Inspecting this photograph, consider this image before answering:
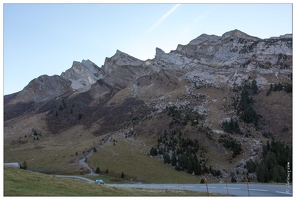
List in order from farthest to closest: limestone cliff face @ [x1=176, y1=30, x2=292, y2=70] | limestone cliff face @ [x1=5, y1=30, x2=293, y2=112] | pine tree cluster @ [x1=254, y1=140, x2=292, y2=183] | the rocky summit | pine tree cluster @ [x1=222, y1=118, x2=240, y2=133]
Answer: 1. limestone cliff face @ [x1=176, y1=30, x2=292, y2=70]
2. limestone cliff face @ [x1=5, y1=30, x2=293, y2=112]
3. pine tree cluster @ [x1=222, y1=118, x2=240, y2=133]
4. the rocky summit
5. pine tree cluster @ [x1=254, y1=140, x2=292, y2=183]

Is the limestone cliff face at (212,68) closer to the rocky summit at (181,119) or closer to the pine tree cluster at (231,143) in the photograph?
the rocky summit at (181,119)

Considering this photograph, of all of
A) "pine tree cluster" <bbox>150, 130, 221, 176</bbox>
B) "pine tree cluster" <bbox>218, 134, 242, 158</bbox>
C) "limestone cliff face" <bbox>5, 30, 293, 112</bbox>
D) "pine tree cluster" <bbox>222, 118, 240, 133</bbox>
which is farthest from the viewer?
"limestone cliff face" <bbox>5, 30, 293, 112</bbox>

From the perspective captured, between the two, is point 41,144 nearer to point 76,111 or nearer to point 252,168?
point 76,111

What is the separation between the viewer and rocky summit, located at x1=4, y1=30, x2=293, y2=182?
8506 centimetres

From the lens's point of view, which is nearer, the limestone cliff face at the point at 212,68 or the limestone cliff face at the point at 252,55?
the limestone cliff face at the point at 212,68

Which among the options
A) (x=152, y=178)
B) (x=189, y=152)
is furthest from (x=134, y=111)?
(x=152, y=178)

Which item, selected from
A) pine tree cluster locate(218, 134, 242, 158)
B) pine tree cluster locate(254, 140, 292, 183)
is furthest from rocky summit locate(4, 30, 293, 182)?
pine tree cluster locate(254, 140, 292, 183)

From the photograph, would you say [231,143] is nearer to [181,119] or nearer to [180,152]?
[180,152]

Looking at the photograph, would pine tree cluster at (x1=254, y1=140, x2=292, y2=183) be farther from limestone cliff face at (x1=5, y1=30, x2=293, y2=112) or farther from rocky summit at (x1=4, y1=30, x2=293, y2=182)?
limestone cliff face at (x1=5, y1=30, x2=293, y2=112)

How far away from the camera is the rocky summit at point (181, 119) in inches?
3349

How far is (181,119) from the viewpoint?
361ft

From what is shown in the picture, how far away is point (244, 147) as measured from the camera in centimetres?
8894

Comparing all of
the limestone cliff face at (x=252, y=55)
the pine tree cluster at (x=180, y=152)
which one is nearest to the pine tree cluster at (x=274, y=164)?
the pine tree cluster at (x=180, y=152)

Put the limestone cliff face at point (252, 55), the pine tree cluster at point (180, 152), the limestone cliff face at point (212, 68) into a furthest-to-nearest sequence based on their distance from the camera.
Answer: the limestone cliff face at point (252, 55) < the limestone cliff face at point (212, 68) < the pine tree cluster at point (180, 152)
